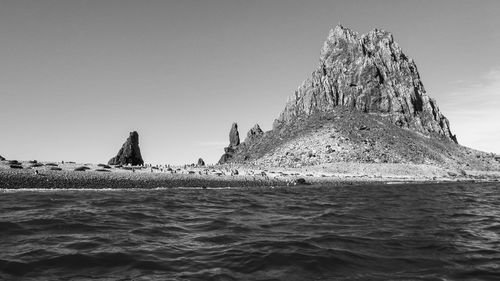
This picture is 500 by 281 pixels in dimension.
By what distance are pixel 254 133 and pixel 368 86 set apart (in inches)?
2280

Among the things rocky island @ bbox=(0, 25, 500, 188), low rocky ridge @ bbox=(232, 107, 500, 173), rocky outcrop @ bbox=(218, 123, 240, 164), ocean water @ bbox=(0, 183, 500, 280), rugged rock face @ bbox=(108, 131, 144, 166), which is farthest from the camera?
rocky outcrop @ bbox=(218, 123, 240, 164)

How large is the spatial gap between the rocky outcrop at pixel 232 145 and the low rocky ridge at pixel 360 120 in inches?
88.3

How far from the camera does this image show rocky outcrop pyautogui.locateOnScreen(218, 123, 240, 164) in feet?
547

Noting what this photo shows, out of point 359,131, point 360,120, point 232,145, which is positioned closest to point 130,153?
point 232,145

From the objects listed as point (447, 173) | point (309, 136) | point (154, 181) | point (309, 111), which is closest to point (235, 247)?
point (154, 181)

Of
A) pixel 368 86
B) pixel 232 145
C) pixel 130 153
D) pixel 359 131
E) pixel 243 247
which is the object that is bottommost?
pixel 243 247

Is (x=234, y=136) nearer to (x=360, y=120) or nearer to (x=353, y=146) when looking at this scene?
(x=360, y=120)

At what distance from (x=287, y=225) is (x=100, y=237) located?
7.73 meters

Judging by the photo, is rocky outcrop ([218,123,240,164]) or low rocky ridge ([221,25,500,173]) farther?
rocky outcrop ([218,123,240,164])

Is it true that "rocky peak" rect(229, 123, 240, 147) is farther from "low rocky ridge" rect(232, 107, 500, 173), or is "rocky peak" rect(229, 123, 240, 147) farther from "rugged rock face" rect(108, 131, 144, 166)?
"rugged rock face" rect(108, 131, 144, 166)

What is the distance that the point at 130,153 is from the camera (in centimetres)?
9975

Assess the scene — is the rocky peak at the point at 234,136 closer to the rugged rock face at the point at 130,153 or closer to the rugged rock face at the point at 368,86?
the rugged rock face at the point at 368,86

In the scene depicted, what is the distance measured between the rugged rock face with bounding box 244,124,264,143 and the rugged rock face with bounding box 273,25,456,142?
30.3 ft

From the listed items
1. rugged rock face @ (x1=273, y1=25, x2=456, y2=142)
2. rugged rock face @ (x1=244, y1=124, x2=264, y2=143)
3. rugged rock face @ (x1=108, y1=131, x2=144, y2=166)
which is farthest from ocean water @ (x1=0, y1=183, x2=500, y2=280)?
rugged rock face @ (x1=244, y1=124, x2=264, y2=143)
